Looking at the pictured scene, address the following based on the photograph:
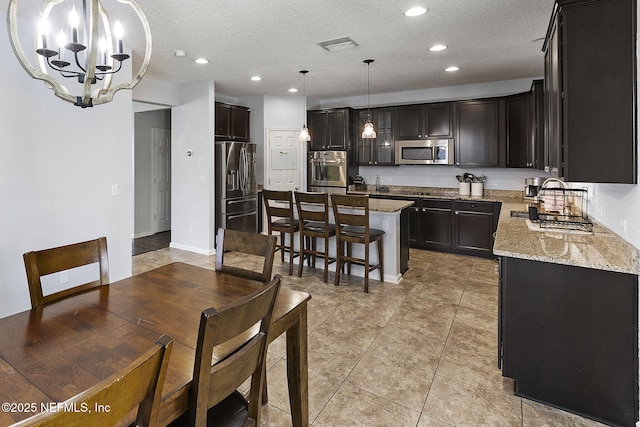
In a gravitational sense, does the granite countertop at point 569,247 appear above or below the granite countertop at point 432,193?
below

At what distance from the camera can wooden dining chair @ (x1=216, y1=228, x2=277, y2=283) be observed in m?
1.88

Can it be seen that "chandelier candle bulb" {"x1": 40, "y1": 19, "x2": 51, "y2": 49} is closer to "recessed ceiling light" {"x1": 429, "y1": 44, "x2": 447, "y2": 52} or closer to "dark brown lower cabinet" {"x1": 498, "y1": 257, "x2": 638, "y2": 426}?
"dark brown lower cabinet" {"x1": 498, "y1": 257, "x2": 638, "y2": 426}

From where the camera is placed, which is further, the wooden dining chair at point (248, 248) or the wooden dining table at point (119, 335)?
the wooden dining chair at point (248, 248)

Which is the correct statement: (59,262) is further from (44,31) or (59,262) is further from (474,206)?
(474,206)

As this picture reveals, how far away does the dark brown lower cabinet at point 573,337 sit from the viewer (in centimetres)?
178

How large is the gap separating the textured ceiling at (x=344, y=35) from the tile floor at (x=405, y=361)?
2.67 m

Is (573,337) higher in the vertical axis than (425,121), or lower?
lower

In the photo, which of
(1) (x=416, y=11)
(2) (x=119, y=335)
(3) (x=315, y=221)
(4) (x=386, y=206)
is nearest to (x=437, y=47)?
(1) (x=416, y=11)

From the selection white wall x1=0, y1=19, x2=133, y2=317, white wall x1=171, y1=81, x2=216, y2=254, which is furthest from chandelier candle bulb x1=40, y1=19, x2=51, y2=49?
white wall x1=171, y1=81, x2=216, y2=254

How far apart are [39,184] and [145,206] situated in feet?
13.1

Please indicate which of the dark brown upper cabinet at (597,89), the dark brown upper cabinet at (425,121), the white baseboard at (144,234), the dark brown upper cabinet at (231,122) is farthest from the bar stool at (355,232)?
the white baseboard at (144,234)

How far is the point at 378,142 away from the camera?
6301 mm

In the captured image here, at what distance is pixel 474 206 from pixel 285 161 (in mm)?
3436

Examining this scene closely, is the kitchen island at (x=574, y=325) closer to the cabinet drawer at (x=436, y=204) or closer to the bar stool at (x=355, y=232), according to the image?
the bar stool at (x=355, y=232)
